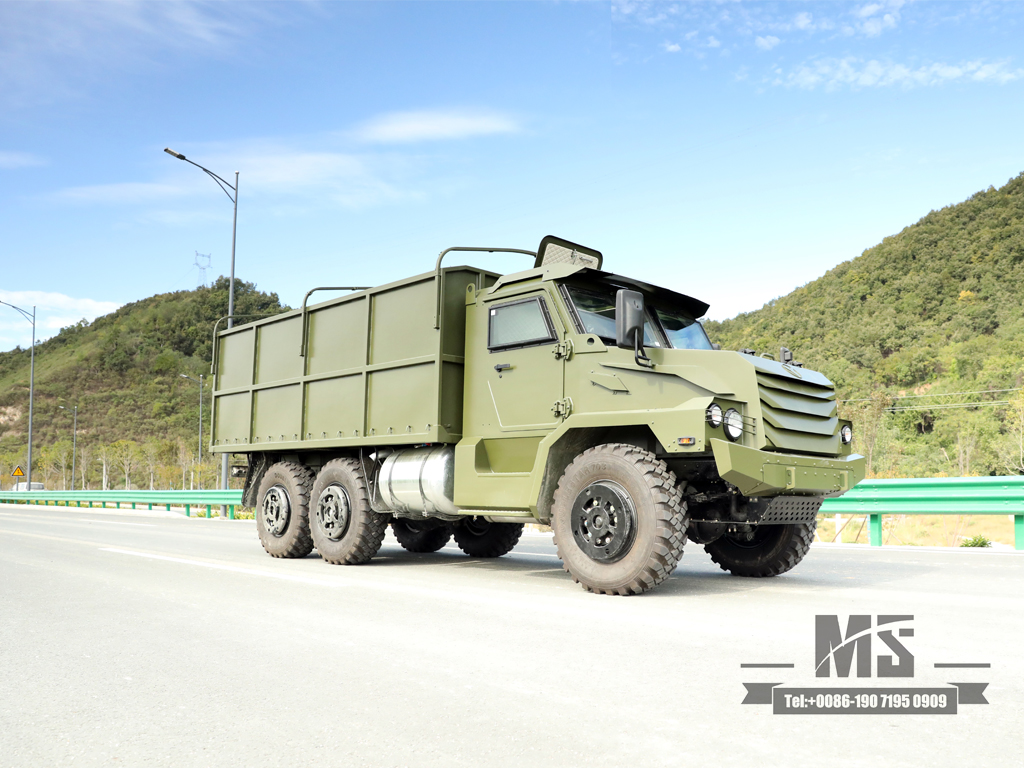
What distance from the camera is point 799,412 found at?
7324mm

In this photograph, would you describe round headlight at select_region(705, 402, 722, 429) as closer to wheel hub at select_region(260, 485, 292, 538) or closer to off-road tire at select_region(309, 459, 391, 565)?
off-road tire at select_region(309, 459, 391, 565)

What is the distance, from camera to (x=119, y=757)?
3.06 m

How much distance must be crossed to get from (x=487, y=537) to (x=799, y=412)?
191 inches

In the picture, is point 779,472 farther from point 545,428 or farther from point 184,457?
point 184,457

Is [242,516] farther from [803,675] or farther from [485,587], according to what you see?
[803,675]

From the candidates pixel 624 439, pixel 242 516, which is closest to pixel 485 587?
pixel 624 439

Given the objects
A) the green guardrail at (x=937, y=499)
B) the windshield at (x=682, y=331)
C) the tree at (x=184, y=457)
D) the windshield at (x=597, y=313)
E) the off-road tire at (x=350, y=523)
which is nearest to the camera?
the windshield at (x=597, y=313)

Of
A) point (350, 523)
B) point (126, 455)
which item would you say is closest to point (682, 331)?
point (350, 523)

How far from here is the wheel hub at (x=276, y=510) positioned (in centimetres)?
1084

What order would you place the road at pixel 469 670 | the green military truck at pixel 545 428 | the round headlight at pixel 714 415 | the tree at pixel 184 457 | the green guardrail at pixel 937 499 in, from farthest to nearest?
the tree at pixel 184 457
the green guardrail at pixel 937 499
the green military truck at pixel 545 428
the round headlight at pixel 714 415
the road at pixel 469 670

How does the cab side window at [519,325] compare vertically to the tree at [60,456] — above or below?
above

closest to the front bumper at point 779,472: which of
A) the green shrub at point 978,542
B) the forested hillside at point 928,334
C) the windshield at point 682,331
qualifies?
the windshield at point 682,331

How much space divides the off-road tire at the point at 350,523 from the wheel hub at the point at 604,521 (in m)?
3.16

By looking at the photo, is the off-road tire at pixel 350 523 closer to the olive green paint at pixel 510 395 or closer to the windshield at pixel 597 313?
the olive green paint at pixel 510 395
